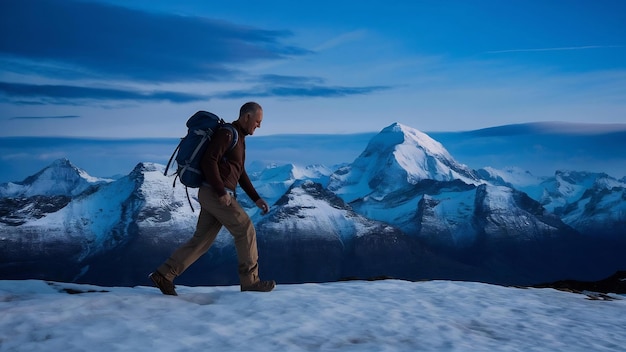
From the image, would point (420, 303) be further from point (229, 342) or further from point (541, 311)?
point (229, 342)

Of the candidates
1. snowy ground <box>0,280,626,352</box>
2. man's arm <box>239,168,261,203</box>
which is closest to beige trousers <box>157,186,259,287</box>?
snowy ground <box>0,280,626,352</box>

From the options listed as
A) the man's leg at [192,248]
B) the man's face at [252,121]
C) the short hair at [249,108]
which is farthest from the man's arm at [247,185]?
the short hair at [249,108]

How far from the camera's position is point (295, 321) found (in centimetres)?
1209

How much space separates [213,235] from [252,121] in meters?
2.34

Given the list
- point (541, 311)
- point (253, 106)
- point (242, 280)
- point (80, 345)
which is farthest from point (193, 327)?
→ point (541, 311)

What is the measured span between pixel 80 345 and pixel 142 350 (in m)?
0.94

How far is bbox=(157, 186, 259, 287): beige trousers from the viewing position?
→ 13289 millimetres

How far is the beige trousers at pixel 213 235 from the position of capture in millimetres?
13289

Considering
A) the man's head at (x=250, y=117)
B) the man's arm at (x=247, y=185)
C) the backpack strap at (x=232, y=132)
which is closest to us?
the backpack strap at (x=232, y=132)

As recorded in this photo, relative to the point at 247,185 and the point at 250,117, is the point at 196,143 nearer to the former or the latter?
the point at 250,117

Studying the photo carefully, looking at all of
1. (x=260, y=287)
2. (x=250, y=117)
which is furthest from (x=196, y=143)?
(x=260, y=287)

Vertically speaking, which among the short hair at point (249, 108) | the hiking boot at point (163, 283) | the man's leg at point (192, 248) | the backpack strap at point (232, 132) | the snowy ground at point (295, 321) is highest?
the short hair at point (249, 108)

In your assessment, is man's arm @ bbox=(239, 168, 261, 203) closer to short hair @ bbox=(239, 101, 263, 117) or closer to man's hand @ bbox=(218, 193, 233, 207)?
man's hand @ bbox=(218, 193, 233, 207)

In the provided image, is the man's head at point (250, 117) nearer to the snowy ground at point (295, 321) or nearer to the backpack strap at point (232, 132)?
the backpack strap at point (232, 132)
